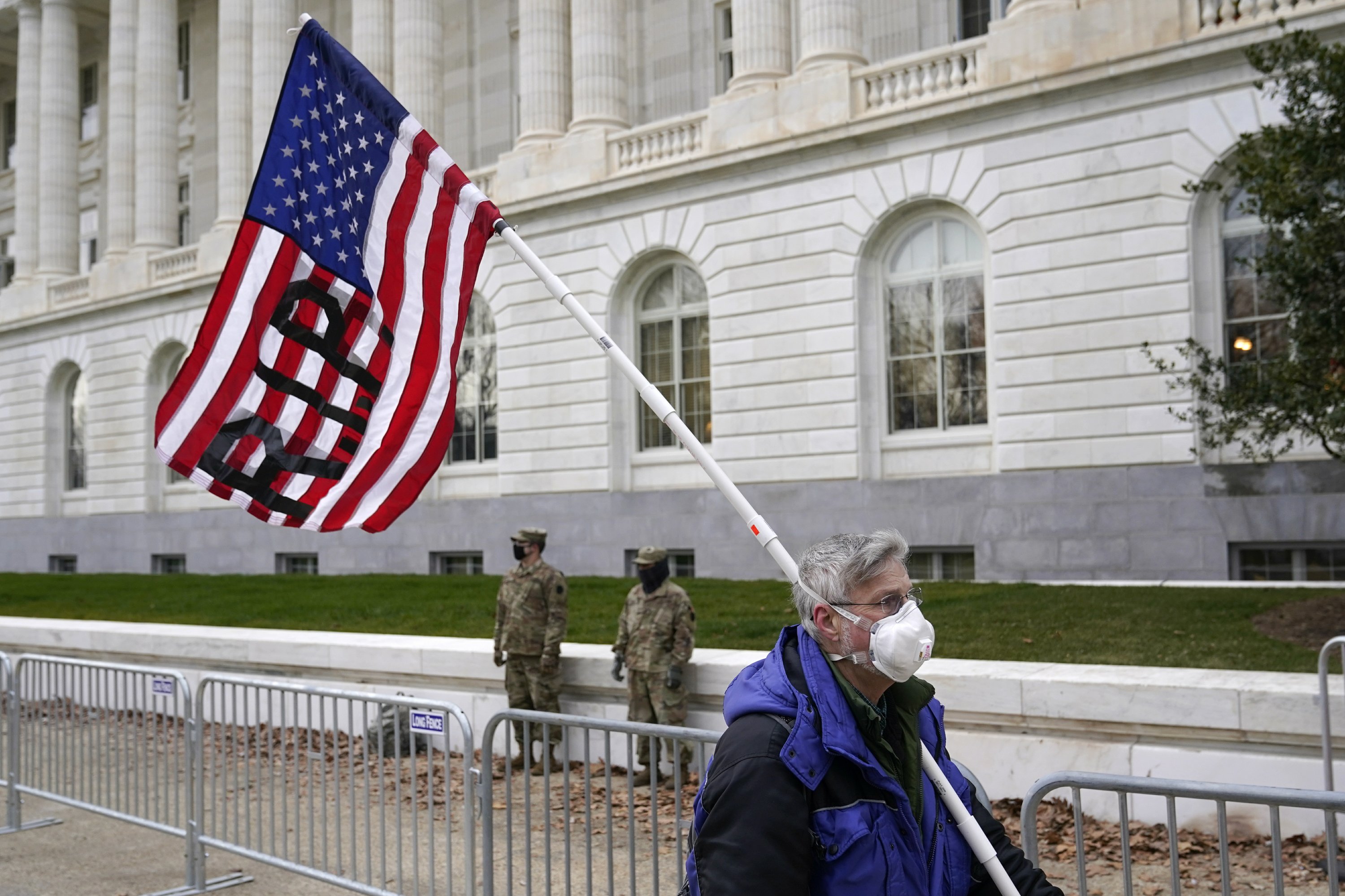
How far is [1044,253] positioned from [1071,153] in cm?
151

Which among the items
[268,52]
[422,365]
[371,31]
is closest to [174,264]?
[268,52]

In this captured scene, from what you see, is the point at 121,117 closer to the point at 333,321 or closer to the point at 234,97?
the point at 234,97

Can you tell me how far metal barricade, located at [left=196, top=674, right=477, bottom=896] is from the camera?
607 centimetres

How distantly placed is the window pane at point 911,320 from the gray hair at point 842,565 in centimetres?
1862

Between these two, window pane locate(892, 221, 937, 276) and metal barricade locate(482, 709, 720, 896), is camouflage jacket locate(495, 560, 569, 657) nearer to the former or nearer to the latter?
metal barricade locate(482, 709, 720, 896)

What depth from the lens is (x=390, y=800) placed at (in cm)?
842

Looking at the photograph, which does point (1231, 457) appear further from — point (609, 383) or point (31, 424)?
point (31, 424)

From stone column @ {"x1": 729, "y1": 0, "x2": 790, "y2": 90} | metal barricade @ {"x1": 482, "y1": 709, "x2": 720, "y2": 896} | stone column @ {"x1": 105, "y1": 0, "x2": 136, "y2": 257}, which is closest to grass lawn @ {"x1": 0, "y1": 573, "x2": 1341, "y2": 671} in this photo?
metal barricade @ {"x1": 482, "y1": 709, "x2": 720, "y2": 896}

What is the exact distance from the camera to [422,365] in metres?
5.30

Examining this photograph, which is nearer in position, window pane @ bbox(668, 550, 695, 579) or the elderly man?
the elderly man

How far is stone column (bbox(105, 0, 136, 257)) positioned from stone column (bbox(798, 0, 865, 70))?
2239 centimetres

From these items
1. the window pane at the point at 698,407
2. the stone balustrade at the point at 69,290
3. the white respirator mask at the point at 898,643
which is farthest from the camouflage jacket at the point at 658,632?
the stone balustrade at the point at 69,290

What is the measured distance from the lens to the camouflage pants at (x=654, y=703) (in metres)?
8.95

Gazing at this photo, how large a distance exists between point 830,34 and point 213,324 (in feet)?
60.7
